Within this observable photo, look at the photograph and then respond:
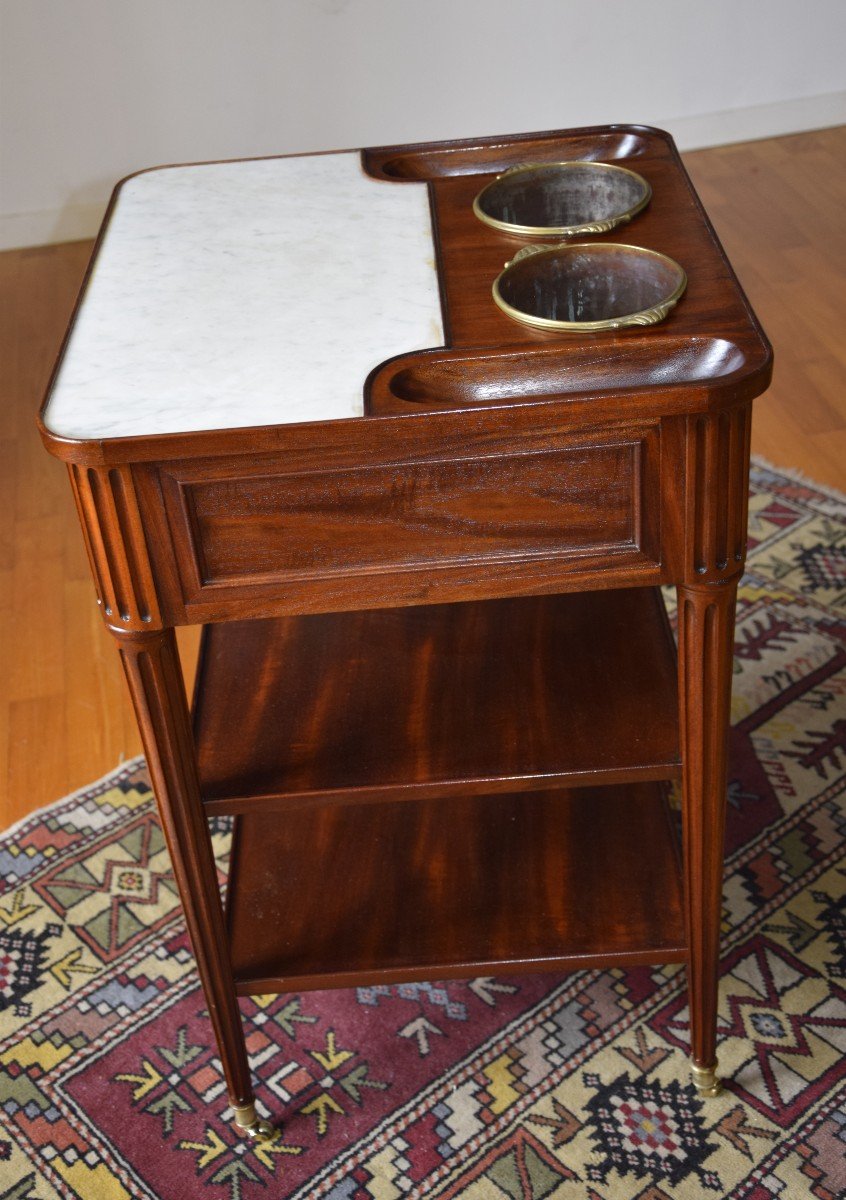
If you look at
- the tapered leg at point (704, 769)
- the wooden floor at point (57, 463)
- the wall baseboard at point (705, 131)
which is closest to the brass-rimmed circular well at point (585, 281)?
the tapered leg at point (704, 769)

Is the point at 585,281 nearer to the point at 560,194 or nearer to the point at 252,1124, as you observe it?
the point at 560,194

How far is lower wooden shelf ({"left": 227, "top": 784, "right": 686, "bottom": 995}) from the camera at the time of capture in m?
1.41

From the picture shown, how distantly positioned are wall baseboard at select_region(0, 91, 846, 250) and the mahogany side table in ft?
8.12

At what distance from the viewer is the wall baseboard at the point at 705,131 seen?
381 cm

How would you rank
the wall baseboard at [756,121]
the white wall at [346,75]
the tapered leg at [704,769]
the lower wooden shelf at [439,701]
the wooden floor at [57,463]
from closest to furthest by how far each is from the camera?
the tapered leg at [704,769], the lower wooden shelf at [439,701], the wooden floor at [57,463], the white wall at [346,75], the wall baseboard at [756,121]

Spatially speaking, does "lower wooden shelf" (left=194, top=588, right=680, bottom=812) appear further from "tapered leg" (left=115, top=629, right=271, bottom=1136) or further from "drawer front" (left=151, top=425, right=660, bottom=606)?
"drawer front" (left=151, top=425, right=660, bottom=606)

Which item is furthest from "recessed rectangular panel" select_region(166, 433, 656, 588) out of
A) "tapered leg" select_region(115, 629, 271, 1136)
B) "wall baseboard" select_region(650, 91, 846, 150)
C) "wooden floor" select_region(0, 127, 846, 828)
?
"wall baseboard" select_region(650, 91, 846, 150)

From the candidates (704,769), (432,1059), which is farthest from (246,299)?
(432,1059)

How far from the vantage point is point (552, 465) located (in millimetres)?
1071

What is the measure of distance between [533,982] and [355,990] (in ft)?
0.73

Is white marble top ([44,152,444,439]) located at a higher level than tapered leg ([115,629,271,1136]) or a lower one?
higher

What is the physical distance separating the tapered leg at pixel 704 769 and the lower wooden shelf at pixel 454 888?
0.18 feet

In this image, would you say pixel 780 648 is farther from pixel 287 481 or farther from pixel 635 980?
pixel 287 481

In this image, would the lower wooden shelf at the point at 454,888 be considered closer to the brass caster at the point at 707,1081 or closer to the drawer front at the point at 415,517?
the brass caster at the point at 707,1081
